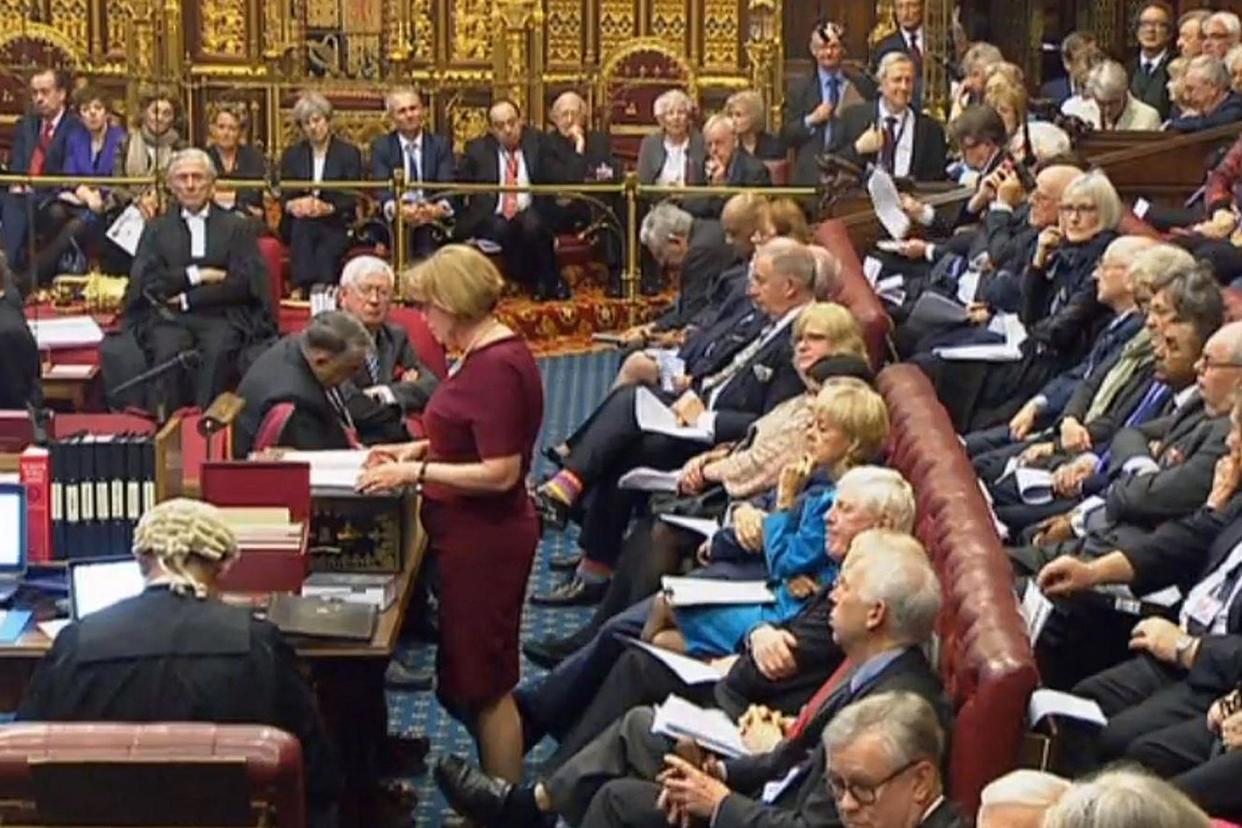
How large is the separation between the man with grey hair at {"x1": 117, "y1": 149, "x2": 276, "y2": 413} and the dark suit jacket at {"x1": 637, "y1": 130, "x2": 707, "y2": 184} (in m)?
3.37

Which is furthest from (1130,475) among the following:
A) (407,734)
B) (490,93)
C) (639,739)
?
(490,93)

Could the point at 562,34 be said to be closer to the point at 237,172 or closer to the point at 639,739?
the point at 237,172

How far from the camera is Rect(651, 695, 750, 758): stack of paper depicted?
4.70 m

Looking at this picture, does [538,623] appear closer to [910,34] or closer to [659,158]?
[659,158]

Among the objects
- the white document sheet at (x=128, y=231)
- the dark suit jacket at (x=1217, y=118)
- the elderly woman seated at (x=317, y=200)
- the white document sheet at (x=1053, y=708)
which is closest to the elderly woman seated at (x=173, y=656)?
the white document sheet at (x=1053, y=708)

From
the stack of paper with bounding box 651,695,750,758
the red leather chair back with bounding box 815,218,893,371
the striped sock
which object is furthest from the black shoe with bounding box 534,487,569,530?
the stack of paper with bounding box 651,695,750,758

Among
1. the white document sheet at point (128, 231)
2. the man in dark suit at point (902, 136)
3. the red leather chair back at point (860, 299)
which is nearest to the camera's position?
the red leather chair back at point (860, 299)

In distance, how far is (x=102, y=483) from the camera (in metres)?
5.41

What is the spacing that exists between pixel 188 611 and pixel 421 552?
1266 millimetres

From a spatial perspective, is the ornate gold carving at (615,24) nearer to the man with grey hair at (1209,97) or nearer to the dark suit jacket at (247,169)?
the dark suit jacket at (247,169)

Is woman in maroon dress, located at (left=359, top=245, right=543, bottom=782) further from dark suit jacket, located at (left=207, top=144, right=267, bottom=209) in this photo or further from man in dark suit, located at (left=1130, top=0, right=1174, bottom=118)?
man in dark suit, located at (left=1130, top=0, right=1174, bottom=118)

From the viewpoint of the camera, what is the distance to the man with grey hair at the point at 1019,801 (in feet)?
10.8

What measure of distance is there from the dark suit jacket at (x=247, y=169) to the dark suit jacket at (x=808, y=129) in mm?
2767

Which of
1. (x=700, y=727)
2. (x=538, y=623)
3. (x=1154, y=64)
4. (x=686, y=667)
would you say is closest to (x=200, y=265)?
(x=538, y=623)
